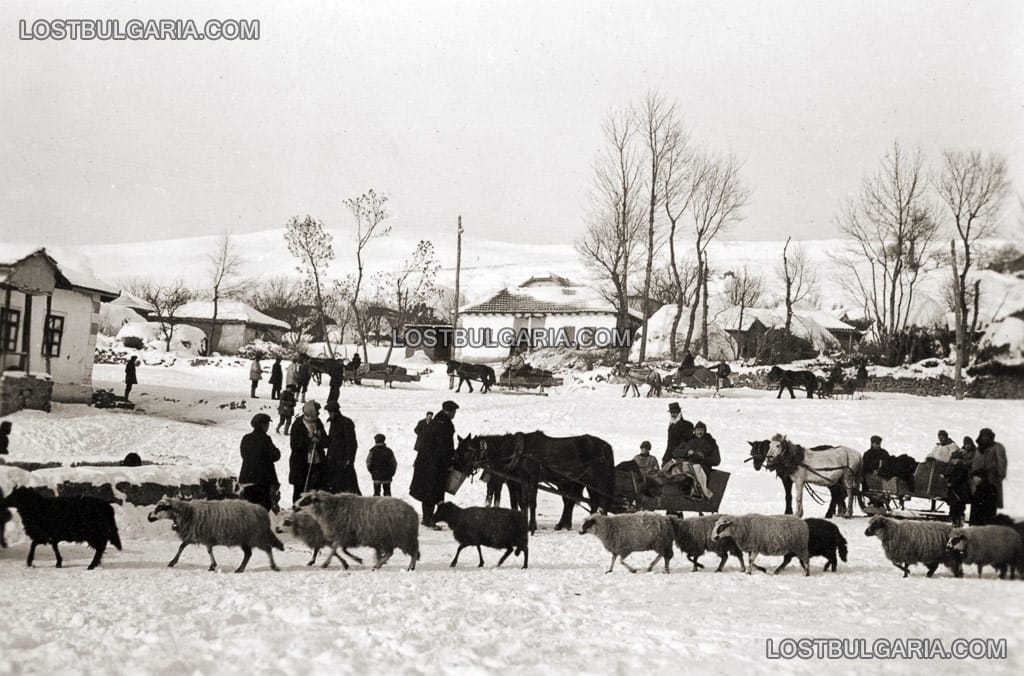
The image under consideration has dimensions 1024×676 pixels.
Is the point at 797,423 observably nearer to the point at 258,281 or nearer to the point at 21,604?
the point at 258,281

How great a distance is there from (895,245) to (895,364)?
4.69 metres

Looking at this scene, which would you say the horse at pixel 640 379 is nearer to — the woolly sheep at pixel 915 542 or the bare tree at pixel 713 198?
the bare tree at pixel 713 198

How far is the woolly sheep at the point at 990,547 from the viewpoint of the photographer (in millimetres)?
7238

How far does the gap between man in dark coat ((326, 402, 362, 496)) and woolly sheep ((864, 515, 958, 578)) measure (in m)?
5.70

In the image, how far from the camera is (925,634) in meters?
5.27

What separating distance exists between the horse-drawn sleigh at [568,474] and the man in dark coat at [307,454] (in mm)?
1627

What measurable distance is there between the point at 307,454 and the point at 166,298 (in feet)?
27.5

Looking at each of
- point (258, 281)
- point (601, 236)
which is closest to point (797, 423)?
point (601, 236)

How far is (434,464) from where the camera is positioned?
977cm

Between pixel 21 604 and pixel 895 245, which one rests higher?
pixel 895 245

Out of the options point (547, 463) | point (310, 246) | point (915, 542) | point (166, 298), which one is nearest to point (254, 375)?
point (310, 246)

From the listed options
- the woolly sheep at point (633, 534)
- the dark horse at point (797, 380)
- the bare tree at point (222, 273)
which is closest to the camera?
the woolly sheep at point (633, 534)

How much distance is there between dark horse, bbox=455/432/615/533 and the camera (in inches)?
391

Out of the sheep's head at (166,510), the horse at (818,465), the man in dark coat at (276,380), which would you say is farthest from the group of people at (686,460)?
the man in dark coat at (276,380)
